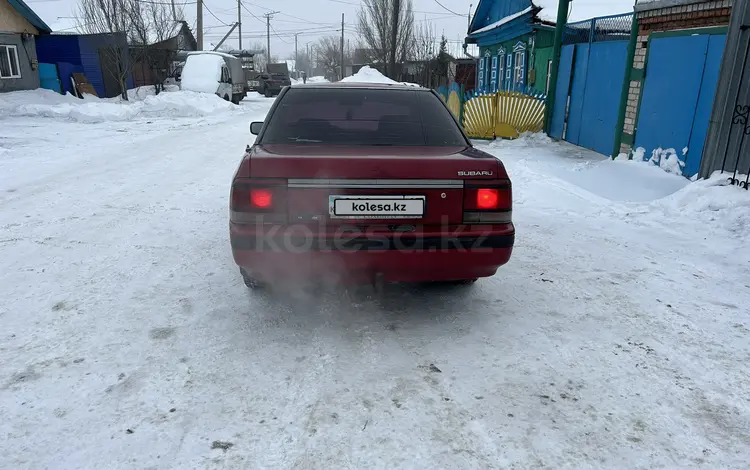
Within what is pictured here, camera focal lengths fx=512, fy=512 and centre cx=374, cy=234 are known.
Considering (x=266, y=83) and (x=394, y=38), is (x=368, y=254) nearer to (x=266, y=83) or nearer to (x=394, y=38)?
(x=394, y=38)

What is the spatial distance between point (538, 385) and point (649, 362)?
738mm

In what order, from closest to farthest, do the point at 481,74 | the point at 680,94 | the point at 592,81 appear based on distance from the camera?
the point at 680,94
the point at 592,81
the point at 481,74

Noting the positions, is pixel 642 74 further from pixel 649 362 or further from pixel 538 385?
pixel 538 385

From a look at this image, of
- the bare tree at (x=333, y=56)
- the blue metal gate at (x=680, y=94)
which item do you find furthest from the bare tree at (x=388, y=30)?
the bare tree at (x=333, y=56)

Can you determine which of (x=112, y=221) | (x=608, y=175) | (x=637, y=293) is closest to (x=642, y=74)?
(x=608, y=175)

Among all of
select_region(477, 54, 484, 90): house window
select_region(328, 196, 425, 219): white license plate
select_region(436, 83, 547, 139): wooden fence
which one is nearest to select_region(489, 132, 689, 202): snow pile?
select_region(436, 83, 547, 139): wooden fence

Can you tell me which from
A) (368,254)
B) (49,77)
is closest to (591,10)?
(368,254)

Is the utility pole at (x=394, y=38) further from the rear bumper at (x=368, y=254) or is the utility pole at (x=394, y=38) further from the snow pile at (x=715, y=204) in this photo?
the rear bumper at (x=368, y=254)

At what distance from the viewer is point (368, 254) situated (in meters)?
Result: 2.95

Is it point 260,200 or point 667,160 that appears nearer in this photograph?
point 260,200

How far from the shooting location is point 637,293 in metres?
3.84

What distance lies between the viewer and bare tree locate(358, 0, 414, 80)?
95.5 ft

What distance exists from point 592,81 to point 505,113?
2.58m

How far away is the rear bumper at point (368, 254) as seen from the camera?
2910mm
